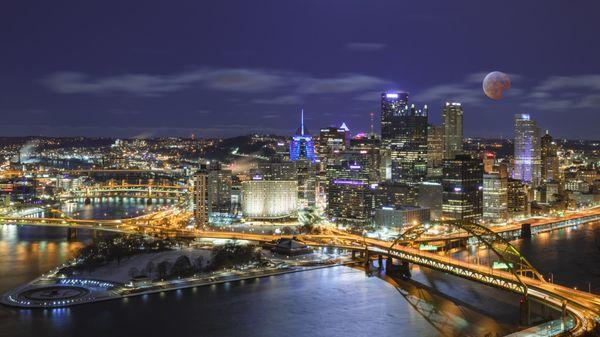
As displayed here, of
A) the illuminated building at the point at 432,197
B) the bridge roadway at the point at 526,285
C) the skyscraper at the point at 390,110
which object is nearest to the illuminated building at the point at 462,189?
the illuminated building at the point at 432,197

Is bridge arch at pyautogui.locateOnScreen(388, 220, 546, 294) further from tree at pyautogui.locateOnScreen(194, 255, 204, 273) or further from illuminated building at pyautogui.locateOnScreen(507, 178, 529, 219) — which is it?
illuminated building at pyautogui.locateOnScreen(507, 178, 529, 219)

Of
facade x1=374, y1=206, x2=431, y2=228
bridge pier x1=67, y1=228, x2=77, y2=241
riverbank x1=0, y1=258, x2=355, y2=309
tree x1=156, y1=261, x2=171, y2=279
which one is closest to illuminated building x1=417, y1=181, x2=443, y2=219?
facade x1=374, y1=206, x2=431, y2=228

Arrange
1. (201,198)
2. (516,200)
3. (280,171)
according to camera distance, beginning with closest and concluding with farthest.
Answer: (201,198) < (516,200) < (280,171)

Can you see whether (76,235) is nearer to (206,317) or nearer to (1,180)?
(206,317)

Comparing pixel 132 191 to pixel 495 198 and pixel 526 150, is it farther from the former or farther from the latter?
pixel 526 150

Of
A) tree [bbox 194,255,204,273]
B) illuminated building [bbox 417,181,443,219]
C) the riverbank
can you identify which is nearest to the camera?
the riverbank

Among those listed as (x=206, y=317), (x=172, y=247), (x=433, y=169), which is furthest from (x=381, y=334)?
(x=433, y=169)

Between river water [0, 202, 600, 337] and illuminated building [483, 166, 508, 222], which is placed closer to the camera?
river water [0, 202, 600, 337]

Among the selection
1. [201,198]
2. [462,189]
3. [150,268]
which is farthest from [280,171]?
[150,268]
